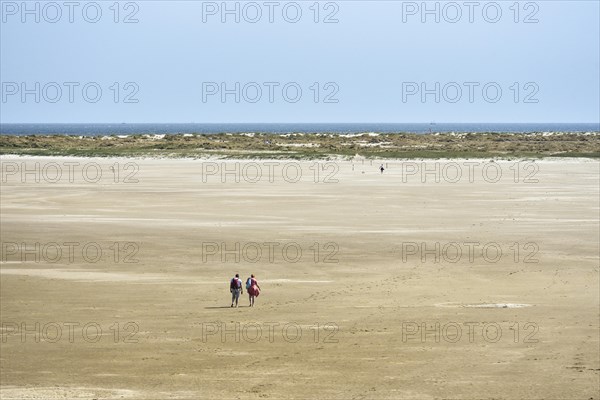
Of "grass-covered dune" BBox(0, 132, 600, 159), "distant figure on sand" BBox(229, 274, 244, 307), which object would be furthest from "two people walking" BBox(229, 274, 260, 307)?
"grass-covered dune" BBox(0, 132, 600, 159)

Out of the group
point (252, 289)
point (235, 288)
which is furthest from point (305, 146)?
point (235, 288)

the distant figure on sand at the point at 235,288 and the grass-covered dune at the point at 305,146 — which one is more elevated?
the grass-covered dune at the point at 305,146

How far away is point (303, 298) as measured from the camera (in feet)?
76.3

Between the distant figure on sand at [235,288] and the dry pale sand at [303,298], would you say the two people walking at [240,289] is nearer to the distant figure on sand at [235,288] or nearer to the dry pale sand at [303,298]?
the distant figure on sand at [235,288]

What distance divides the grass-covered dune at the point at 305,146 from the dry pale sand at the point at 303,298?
3812 cm

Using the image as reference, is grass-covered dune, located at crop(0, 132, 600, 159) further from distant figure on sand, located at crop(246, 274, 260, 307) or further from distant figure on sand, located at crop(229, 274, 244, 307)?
distant figure on sand, located at crop(229, 274, 244, 307)

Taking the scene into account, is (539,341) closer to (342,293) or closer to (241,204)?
(342,293)

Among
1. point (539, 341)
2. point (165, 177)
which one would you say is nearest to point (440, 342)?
point (539, 341)

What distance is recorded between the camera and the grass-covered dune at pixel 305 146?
276 ft

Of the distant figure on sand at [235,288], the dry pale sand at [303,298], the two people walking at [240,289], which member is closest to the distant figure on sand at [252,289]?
the two people walking at [240,289]

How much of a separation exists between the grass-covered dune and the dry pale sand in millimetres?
38117

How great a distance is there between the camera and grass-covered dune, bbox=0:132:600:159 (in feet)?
276

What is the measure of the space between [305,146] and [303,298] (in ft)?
248

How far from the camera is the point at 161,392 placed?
1574 centimetres
